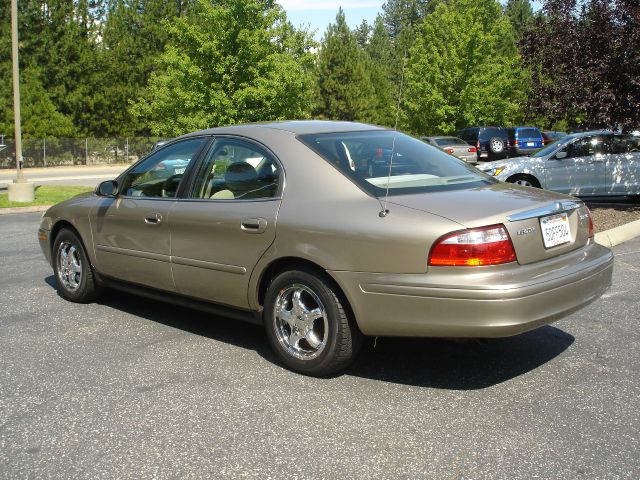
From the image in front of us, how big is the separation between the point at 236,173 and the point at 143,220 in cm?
97

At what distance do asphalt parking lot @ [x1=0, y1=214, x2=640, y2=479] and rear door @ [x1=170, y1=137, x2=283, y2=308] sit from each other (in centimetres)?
49

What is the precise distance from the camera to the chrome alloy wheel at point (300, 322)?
173 inches

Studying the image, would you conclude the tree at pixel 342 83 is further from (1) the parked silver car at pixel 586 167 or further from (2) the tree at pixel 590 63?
(2) the tree at pixel 590 63

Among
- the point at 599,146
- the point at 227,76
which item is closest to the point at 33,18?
the point at 227,76

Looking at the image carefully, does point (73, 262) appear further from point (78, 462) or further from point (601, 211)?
point (601, 211)

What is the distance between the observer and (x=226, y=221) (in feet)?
15.7

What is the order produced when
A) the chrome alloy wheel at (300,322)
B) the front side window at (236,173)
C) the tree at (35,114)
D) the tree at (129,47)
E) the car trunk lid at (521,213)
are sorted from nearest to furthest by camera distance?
1. the car trunk lid at (521,213)
2. the chrome alloy wheel at (300,322)
3. the front side window at (236,173)
4. the tree at (35,114)
5. the tree at (129,47)

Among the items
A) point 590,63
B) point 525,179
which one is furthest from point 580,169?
point 590,63

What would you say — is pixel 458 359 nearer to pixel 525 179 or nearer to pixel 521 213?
pixel 521 213

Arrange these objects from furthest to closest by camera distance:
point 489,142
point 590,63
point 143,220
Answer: point 489,142, point 590,63, point 143,220

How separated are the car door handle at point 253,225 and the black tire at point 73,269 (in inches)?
83.9

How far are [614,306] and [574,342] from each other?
47.2 inches

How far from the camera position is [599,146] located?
13648 mm

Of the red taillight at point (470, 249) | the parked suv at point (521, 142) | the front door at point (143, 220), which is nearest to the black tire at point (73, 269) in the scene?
the front door at point (143, 220)
